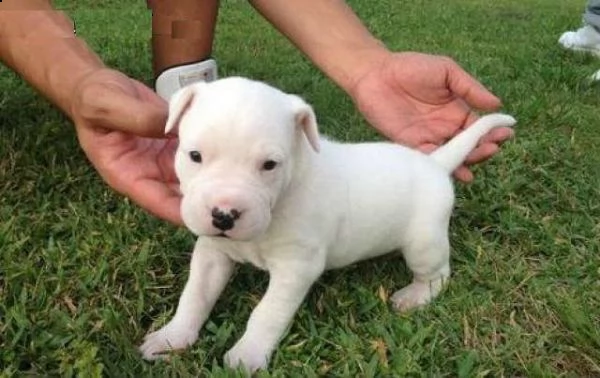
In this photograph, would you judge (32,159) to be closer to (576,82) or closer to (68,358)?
(68,358)

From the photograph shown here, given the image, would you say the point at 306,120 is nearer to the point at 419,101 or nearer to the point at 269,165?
the point at 269,165

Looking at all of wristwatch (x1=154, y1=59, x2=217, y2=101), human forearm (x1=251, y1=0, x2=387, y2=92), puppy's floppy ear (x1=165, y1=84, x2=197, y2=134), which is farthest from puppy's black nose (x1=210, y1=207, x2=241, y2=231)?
wristwatch (x1=154, y1=59, x2=217, y2=101)

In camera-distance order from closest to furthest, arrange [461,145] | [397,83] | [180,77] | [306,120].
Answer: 1. [306,120]
2. [461,145]
3. [397,83]
4. [180,77]

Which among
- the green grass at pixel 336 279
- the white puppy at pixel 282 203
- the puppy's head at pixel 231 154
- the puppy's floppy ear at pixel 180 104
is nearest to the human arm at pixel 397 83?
the white puppy at pixel 282 203

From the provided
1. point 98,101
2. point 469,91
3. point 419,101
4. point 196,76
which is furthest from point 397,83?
point 98,101

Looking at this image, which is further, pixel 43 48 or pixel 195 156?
pixel 43 48

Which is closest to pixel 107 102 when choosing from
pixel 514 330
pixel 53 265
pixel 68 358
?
pixel 53 265
